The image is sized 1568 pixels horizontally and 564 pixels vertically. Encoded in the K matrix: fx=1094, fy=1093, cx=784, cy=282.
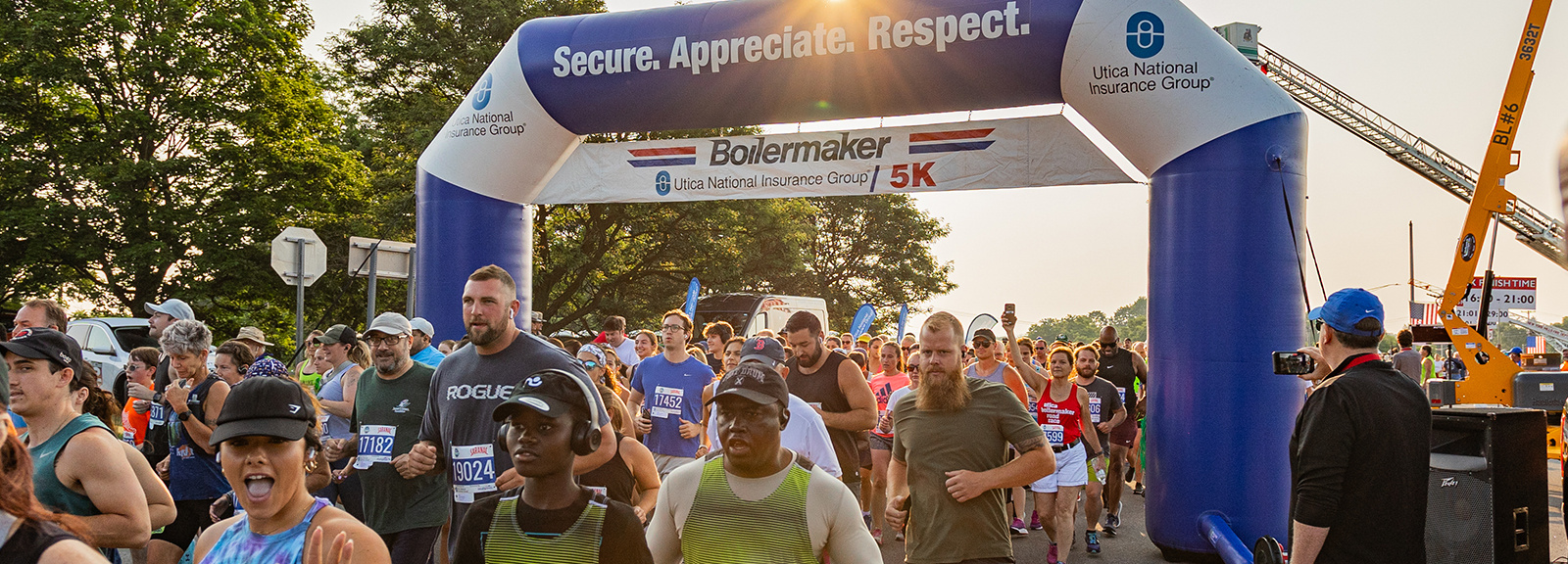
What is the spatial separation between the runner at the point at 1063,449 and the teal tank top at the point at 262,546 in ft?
19.3

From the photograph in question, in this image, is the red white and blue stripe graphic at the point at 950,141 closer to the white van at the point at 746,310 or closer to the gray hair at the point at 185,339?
the gray hair at the point at 185,339

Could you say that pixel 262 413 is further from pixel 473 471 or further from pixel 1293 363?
pixel 1293 363

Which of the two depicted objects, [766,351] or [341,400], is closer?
[766,351]

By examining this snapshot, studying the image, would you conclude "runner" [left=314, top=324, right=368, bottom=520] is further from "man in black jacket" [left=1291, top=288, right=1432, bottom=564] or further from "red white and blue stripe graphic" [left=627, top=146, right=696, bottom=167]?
"man in black jacket" [left=1291, top=288, right=1432, bottom=564]

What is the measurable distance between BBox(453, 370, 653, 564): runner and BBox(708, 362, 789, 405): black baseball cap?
1.70 ft

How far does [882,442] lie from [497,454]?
15.4ft

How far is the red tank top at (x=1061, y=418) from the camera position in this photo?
836 centimetres

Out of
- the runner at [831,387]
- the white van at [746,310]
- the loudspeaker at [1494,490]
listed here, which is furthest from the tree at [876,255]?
the loudspeaker at [1494,490]

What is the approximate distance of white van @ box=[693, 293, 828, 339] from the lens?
23634 mm

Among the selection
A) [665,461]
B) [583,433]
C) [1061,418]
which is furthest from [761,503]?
[1061,418]

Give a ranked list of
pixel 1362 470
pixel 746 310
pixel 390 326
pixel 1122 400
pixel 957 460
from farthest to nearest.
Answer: pixel 746 310 < pixel 1122 400 < pixel 390 326 < pixel 957 460 < pixel 1362 470

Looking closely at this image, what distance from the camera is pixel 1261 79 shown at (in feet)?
23.9

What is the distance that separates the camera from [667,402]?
759 cm

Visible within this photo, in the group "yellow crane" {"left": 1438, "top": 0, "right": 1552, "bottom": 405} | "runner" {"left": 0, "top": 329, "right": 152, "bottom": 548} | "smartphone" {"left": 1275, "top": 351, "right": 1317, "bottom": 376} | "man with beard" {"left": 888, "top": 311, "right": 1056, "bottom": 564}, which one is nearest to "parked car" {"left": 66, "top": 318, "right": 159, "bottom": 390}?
"runner" {"left": 0, "top": 329, "right": 152, "bottom": 548}
